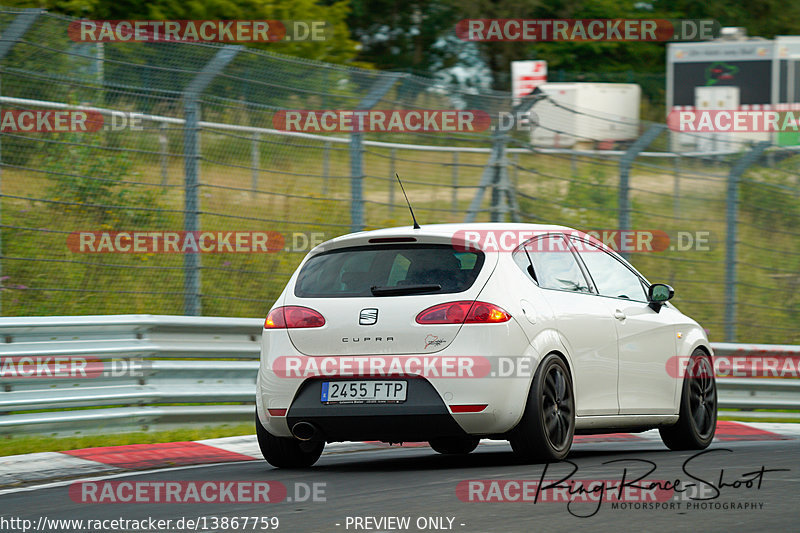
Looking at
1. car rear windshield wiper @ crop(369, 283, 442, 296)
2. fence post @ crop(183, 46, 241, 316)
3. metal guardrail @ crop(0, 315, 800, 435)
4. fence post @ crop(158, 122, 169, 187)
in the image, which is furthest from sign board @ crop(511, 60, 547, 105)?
car rear windshield wiper @ crop(369, 283, 442, 296)

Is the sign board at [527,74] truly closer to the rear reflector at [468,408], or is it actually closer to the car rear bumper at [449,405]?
the car rear bumper at [449,405]

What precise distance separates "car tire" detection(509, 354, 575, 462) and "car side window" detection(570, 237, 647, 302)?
100cm

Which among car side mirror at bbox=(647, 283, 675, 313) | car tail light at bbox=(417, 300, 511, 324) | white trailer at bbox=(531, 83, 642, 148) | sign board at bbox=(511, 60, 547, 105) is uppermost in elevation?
sign board at bbox=(511, 60, 547, 105)

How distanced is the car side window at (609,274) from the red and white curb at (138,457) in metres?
1.44

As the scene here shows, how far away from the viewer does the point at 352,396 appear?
7.73 meters

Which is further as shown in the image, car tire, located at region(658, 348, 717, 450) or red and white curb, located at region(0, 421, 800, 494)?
car tire, located at region(658, 348, 717, 450)

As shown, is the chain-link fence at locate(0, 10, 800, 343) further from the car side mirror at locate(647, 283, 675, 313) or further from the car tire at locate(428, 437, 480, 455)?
the car side mirror at locate(647, 283, 675, 313)

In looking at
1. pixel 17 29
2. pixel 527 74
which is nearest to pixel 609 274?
pixel 17 29

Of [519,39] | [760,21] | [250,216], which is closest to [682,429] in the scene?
[250,216]

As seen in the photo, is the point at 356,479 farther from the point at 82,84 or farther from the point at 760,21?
the point at 760,21

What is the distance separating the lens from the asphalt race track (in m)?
5.98

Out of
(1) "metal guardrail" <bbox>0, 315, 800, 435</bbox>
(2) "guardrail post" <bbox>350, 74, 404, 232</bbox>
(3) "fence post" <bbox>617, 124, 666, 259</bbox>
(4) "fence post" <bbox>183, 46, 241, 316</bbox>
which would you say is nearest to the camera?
(1) "metal guardrail" <bbox>0, 315, 800, 435</bbox>

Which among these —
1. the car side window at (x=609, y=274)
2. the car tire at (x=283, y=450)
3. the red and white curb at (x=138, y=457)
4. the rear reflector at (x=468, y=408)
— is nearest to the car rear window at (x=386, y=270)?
the rear reflector at (x=468, y=408)

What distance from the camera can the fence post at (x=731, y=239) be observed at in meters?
14.6
